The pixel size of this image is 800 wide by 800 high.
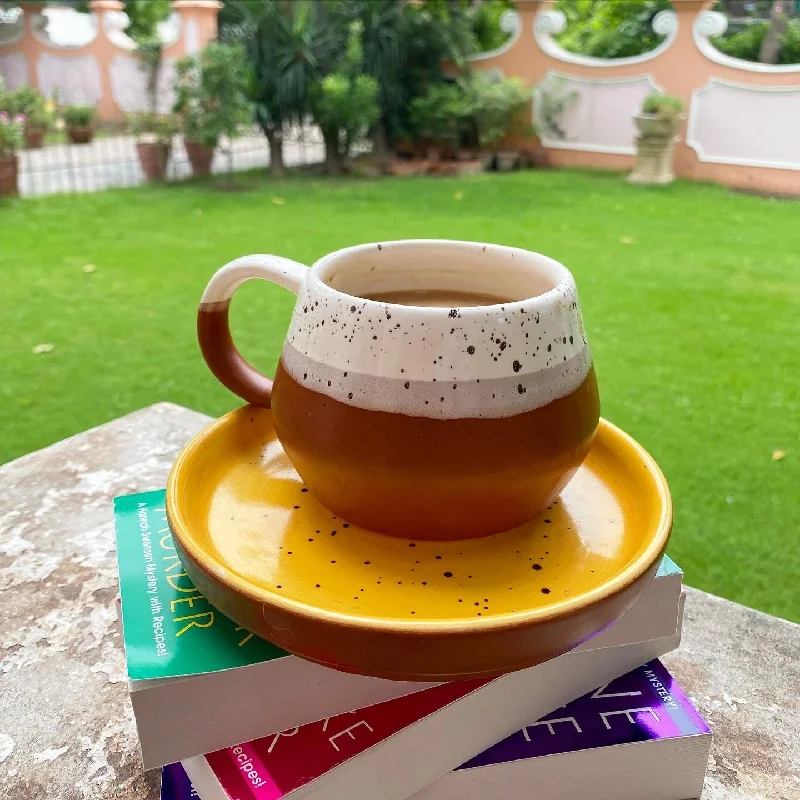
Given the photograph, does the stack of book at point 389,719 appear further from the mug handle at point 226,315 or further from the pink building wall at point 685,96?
the pink building wall at point 685,96

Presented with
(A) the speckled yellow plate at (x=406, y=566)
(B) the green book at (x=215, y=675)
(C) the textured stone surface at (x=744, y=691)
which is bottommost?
(C) the textured stone surface at (x=744, y=691)

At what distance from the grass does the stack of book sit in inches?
43.0

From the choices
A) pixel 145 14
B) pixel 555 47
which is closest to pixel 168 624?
pixel 555 47

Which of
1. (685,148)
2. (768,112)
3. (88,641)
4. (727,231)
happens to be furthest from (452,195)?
(88,641)

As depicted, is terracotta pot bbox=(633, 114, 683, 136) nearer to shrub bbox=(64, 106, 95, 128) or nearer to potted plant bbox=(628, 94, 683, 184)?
potted plant bbox=(628, 94, 683, 184)

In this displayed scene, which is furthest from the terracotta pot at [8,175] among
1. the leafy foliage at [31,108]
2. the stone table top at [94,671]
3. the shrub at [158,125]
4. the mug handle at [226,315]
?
the mug handle at [226,315]

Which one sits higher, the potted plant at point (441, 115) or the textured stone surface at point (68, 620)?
the textured stone surface at point (68, 620)

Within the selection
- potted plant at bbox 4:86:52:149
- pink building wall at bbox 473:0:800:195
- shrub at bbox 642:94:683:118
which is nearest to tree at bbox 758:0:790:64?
pink building wall at bbox 473:0:800:195

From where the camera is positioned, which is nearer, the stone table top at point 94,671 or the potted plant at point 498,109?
the stone table top at point 94,671

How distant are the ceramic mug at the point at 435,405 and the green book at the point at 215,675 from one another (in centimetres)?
10

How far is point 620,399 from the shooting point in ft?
7.70

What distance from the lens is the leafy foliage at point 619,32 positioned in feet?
28.0

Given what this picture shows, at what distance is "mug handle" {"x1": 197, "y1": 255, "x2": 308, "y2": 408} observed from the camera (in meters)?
0.62

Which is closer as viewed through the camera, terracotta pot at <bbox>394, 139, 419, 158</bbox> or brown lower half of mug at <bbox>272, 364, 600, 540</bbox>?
brown lower half of mug at <bbox>272, 364, 600, 540</bbox>
